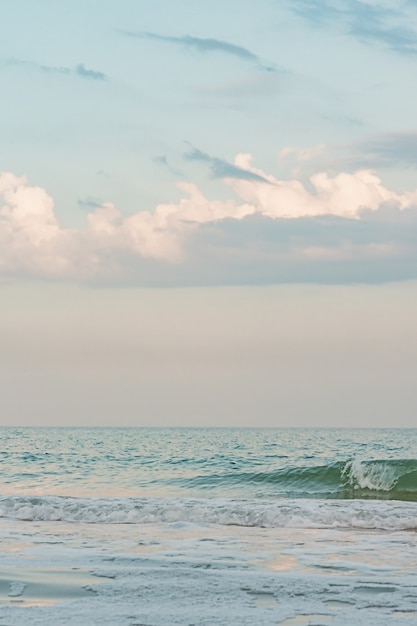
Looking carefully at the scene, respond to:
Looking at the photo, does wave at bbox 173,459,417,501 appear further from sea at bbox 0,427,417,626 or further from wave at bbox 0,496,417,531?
wave at bbox 0,496,417,531

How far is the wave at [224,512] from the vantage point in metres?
13.8

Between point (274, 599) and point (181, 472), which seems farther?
point (181, 472)

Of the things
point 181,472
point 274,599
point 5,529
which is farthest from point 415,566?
point 181,472

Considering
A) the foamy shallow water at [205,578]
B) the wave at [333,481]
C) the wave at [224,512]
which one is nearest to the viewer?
the foamy shallow water at [205,578]

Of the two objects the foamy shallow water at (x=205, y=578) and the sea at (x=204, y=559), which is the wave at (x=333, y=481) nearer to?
the sea at (x=204, y=559)

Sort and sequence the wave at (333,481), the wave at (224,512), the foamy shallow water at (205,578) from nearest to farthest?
the foamy shallow water at (205,578) → the wave at (224,512) → the wave at (333,481)

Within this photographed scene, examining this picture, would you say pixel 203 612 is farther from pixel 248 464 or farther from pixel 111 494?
pixel 248 464

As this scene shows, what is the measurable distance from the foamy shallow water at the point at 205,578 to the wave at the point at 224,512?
1582 millimetres

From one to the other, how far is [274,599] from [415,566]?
251 cm

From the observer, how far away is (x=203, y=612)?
22.1 feet

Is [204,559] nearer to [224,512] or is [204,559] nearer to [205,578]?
[205,578]

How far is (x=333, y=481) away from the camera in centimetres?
2259

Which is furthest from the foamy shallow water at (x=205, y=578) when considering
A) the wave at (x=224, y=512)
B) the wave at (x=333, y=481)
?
the wave at (x=333, y=481)

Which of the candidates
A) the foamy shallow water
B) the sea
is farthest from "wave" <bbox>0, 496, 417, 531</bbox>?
the foamy shallow water
